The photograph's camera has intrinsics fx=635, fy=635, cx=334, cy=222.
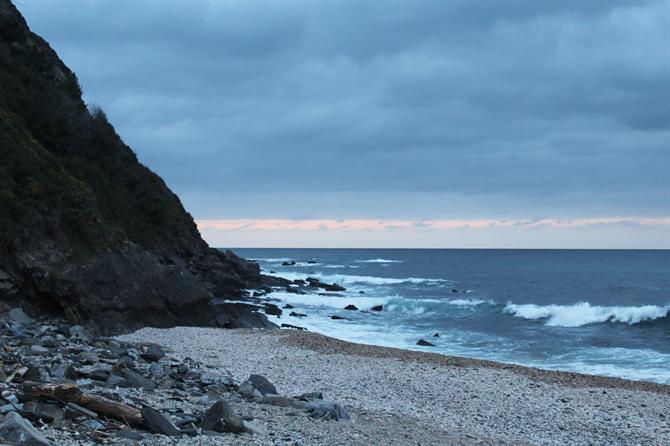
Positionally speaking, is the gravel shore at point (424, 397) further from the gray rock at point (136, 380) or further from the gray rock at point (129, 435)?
the gray rock at point (136, 380)

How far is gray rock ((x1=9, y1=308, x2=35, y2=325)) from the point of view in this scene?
53.7ft

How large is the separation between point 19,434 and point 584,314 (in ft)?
125

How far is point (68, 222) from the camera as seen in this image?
20578 millimetres

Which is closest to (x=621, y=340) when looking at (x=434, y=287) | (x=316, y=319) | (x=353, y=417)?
(x=316, y=319)

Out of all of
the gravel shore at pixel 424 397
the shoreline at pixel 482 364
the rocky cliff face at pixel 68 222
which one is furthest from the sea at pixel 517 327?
the rocky cliff face at pixel 68 222

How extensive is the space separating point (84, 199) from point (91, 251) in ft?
7.11

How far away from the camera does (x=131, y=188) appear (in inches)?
1460

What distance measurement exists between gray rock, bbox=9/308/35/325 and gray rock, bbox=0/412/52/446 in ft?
36.8

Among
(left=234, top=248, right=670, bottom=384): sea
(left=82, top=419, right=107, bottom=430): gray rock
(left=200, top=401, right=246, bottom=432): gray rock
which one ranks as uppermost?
(left=82, top=419, right=107, bottom=430): gray rock

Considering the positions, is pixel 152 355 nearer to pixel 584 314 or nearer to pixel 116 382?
pixel 116 382

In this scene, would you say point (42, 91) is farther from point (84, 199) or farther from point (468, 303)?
point (468, 303)

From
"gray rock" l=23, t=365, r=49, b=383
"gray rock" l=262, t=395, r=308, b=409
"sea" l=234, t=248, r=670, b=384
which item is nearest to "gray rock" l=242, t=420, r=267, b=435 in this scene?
"gray rock" l=262, t=395, r=308, b=409

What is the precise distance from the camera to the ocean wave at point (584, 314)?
3706 centimetres

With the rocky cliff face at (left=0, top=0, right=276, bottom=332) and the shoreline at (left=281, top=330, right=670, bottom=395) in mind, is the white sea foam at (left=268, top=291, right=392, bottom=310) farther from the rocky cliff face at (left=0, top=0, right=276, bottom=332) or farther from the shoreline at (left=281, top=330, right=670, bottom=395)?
the shoreline at (left=281, top=330, right=670, bottom=395)
